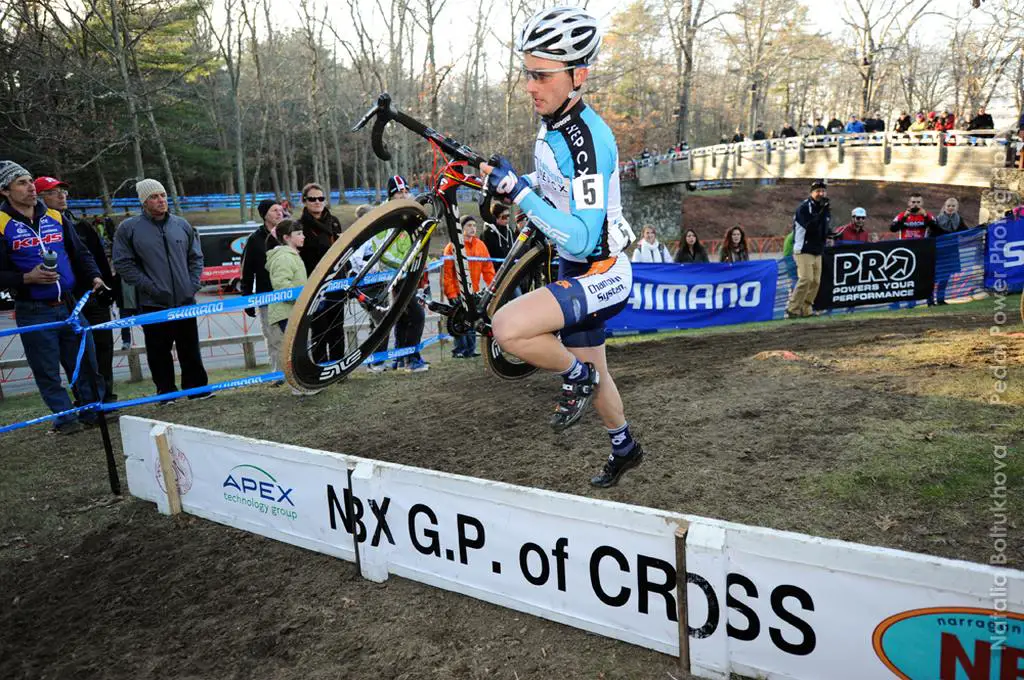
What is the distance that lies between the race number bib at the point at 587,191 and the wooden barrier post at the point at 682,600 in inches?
70.0

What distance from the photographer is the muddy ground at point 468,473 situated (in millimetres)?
3342

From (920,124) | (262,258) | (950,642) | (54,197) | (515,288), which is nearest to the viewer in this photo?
(950,642)

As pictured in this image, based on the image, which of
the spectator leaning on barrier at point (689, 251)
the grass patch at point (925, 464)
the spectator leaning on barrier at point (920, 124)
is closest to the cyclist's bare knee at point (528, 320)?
the grass patch at point (925, 464)

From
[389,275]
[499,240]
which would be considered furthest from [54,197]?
[499,240]

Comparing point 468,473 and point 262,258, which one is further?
point 262,258

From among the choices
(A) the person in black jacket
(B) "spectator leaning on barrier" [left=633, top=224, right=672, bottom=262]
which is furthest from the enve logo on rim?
(B) "spectator leaning on barrier" [left=633, top=224, right=672, bottom=262]

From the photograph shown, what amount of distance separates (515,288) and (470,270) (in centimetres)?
295

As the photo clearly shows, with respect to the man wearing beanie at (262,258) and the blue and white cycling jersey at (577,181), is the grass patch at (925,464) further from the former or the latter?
the man wearing beanie at (262,258)

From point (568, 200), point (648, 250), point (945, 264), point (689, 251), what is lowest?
point (945, 264)

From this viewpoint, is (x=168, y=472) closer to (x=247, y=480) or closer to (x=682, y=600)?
(x=247, y=480)

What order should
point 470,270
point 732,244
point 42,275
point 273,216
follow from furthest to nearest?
point 732,244, point 470,270, point 273,216, point 42,275

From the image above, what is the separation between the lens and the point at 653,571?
302cm

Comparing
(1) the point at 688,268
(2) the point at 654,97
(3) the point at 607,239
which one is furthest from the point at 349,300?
(2) the point at 654,97

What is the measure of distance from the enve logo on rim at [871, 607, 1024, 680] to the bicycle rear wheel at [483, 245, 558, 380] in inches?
142
